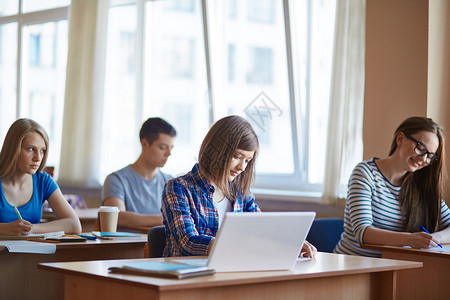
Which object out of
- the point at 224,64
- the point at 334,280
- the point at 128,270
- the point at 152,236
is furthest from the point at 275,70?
the point at 128,270

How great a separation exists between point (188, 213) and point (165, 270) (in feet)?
2.13

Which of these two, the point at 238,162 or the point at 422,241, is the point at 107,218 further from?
the point at 422,241

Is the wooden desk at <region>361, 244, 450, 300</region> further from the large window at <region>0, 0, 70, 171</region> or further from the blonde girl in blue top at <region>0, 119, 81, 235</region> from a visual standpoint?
the large window at <region>0, 0, 70, 171</region>

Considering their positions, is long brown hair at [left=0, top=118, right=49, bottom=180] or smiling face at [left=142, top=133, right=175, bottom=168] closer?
long brown hair at [left=0, top=118, right=49, bottom=180]

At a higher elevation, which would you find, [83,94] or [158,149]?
[83,94]

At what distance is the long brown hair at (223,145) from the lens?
2.40 meters

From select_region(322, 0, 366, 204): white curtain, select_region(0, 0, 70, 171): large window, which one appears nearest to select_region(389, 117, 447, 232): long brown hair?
Result: select_region(322, 0, 366, 204): white curtain

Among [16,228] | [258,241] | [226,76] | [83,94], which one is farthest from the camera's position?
[83,94]

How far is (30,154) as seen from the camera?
317 cm

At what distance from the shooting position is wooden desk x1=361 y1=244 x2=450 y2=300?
106 inches

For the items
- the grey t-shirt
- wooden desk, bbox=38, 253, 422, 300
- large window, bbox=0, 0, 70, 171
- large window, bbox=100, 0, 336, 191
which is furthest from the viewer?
large window, bbox=0, 0, 70, 171

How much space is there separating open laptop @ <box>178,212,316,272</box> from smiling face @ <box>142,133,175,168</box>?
2038mm

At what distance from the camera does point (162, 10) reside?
5941 mm

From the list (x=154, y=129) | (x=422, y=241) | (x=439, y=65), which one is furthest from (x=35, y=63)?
(x=422, y=241)
